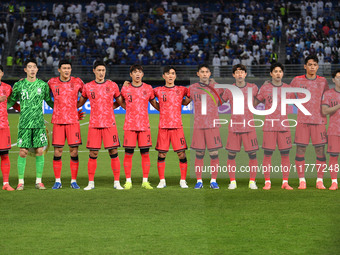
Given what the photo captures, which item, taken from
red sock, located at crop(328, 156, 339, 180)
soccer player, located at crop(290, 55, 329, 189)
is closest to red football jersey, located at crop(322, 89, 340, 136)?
soccer player, located at crop(290, 55, 329, 189)

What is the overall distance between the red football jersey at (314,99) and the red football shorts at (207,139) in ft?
4.52

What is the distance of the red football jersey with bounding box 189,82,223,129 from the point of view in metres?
9.41

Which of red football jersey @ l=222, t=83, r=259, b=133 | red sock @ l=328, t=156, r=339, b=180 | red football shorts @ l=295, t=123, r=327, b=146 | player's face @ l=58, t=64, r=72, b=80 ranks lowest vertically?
red sock @ l=328, t=156, r=339, b=180

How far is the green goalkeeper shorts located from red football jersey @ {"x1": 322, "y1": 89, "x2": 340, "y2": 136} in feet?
15.1

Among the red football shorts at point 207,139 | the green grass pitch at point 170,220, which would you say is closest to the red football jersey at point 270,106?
the red football shorts at point 207,139

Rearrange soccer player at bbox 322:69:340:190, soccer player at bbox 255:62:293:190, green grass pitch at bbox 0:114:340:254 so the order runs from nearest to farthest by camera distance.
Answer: green grass pitch at bbox 0:114:340:254 → soccer player at bbox 322:69:340:190 → soccer player at bbox 255:62:293:190

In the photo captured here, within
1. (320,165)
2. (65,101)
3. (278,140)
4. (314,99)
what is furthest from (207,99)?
(65,101)

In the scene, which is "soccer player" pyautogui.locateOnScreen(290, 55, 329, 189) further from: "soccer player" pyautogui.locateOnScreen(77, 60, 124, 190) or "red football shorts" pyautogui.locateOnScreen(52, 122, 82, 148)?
"red football shorts" pyautogui.locateOnScreen(52, 122, 82, 148)

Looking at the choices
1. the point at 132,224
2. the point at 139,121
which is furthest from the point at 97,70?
the point at 132,224

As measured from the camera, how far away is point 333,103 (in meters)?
9.20

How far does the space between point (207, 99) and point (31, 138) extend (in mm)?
2939

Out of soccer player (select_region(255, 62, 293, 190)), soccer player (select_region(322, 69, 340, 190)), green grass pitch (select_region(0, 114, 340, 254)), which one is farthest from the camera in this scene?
soccer player (select_region(255, 62, 293, 190))

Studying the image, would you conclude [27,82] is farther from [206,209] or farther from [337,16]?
[337,16]

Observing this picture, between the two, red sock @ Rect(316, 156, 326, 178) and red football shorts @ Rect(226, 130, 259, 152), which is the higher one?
red football shorts @ Rect(226, 130, 259, 152)
